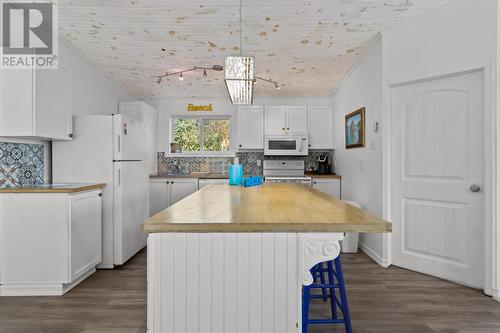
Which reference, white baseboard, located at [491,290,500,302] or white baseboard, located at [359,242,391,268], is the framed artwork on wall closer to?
white baseboard, located at [359,242,391,268]

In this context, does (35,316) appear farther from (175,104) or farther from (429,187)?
(175,104)

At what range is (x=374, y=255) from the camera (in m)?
3.43

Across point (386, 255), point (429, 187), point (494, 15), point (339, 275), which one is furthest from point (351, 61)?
point (339, 275)

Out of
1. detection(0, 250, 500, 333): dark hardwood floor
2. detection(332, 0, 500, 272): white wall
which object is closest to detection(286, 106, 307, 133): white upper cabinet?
detection(332, 0, 500, 272): white wall

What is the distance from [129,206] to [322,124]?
362 centimetres

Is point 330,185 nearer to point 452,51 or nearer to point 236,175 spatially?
point 236,175

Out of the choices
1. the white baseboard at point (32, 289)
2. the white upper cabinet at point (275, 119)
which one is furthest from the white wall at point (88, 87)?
the white upper cabinet at point (275, 119)

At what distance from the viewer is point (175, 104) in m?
5.70

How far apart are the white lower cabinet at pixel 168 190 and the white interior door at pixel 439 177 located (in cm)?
316

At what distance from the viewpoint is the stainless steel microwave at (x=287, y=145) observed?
530cm

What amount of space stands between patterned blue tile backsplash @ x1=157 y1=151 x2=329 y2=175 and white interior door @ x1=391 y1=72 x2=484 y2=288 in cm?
250

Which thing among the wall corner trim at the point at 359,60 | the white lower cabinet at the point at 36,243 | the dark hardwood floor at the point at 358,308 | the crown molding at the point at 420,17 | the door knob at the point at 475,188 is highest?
the crown molding at the point at 420,17

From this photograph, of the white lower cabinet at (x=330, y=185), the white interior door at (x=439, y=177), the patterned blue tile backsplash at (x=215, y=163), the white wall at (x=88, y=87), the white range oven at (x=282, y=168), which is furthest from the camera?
the patterned blue tile backsplash at (x=215, y=163)

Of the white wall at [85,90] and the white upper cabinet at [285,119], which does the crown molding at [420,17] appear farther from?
the white wall at [85,90]
